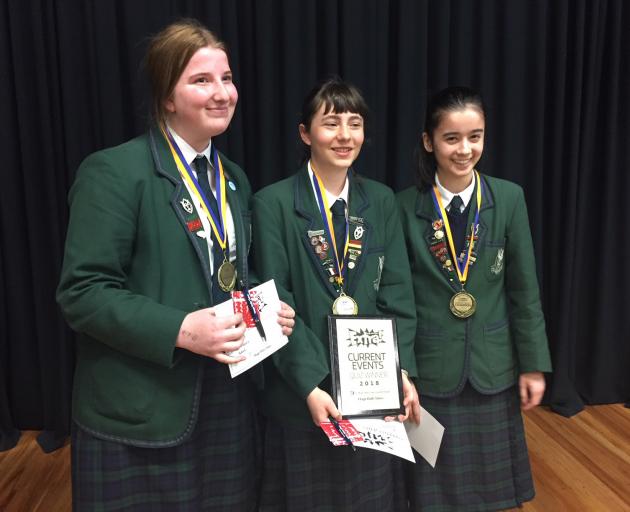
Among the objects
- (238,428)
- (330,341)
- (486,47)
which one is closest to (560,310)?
(486,47)

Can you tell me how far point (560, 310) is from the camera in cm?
323

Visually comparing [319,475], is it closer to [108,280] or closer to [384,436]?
[384,436]

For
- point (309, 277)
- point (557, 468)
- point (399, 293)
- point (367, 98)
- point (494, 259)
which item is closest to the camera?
point (309, 277)

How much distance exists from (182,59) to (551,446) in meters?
2.52

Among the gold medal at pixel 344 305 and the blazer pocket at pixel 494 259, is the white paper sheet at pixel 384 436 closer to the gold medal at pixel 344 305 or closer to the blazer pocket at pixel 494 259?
the gold medal at pixel 344 305

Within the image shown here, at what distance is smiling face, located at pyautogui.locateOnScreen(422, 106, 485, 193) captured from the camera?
192 cm

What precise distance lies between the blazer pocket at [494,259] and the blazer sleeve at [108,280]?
41.3 inches

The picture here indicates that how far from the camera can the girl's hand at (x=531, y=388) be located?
2.01 m

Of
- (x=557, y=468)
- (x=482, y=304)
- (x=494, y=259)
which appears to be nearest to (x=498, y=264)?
(x=494, y=259)

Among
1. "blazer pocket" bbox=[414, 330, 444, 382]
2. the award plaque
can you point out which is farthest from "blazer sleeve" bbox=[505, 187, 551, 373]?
the award plaque

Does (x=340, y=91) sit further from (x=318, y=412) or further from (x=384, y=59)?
(x=384, y=59)

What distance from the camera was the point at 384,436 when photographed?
5.28 feet

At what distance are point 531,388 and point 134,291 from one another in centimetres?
136

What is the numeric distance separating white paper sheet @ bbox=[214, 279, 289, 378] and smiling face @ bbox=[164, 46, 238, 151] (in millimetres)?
452
